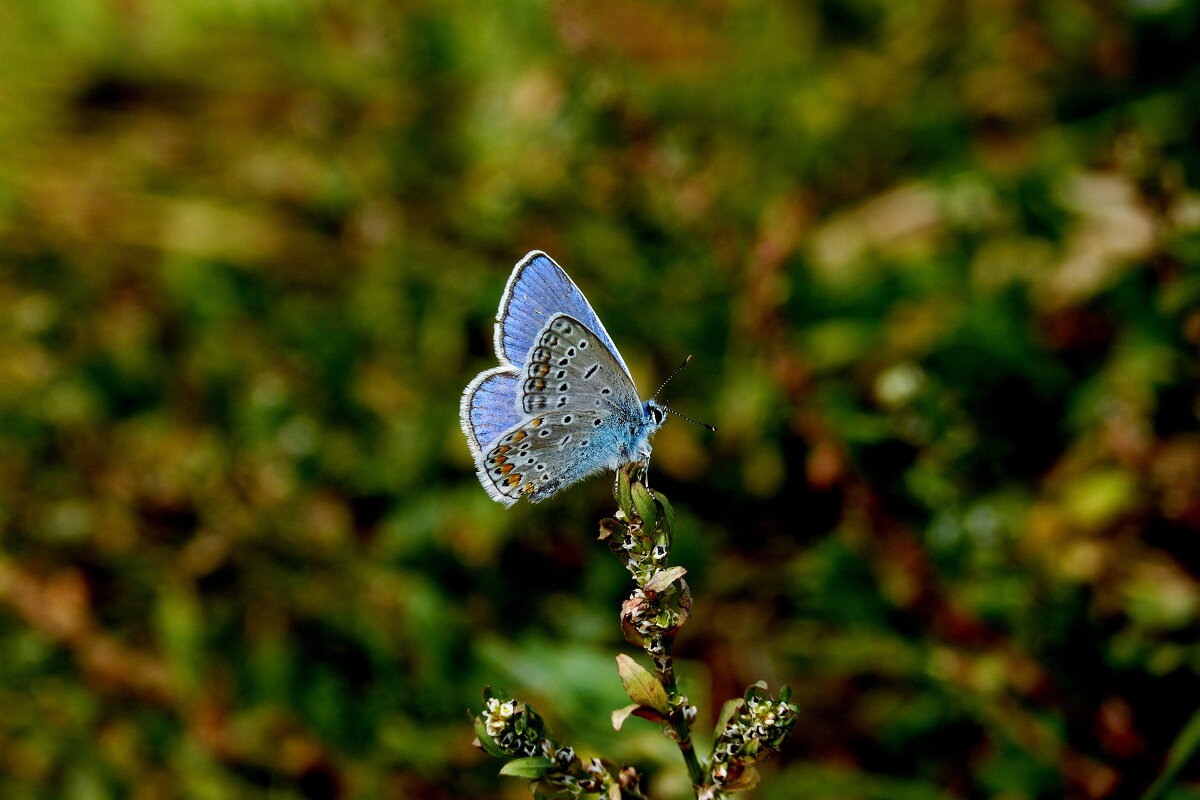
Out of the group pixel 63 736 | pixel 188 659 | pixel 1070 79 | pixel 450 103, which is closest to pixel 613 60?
pixel 450 103

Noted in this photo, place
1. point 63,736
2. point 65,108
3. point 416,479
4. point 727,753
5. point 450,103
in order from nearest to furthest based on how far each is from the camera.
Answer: point 727,753, point 63,736, point 416,479, point 450,103, point 65,108

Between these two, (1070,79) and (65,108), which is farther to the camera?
(65,108)

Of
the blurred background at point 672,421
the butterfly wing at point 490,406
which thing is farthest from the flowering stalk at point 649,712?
the blurred background at point 672,421

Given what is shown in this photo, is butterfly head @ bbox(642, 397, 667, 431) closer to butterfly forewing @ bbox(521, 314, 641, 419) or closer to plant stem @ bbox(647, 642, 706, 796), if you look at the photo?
butterfly forewing @ bbox(521, 314, 641, 419)

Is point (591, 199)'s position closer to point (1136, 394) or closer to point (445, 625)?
point (445, 625)

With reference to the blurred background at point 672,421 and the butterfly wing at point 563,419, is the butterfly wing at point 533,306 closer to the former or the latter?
the butterfly wing at point 563,419

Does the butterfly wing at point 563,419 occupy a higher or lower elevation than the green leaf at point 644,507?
higher
